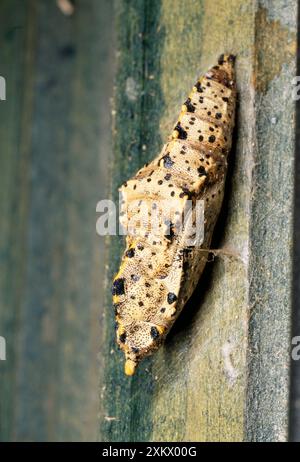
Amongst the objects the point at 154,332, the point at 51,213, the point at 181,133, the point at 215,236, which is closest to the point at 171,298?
the point at 154,332

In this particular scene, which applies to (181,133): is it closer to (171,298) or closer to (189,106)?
(189,106)

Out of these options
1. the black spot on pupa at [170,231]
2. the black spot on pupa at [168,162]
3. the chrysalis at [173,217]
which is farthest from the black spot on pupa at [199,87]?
the black spot on pupa at [170,231]

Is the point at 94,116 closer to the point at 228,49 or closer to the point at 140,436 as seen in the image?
the point at 228,49

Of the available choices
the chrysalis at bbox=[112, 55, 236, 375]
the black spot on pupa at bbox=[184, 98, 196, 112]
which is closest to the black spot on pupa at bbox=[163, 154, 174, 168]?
the chrysalis at bbox=[112, 55, 236, 375]

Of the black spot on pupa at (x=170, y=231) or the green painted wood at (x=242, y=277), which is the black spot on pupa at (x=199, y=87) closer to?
the green painted wood at (x=242, y=277)

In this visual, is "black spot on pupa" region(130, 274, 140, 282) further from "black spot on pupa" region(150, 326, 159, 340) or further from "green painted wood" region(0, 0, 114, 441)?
"green painted wood" region(0, 0, 114, 441)
